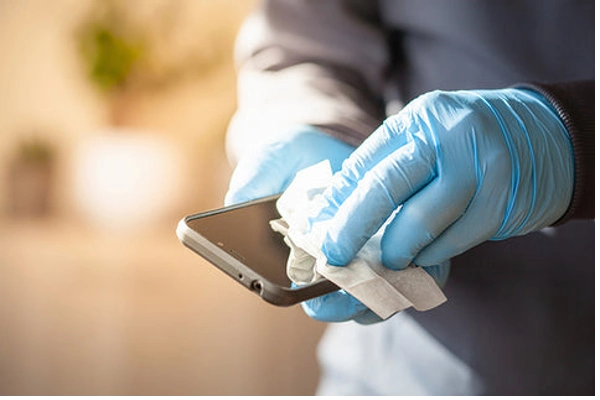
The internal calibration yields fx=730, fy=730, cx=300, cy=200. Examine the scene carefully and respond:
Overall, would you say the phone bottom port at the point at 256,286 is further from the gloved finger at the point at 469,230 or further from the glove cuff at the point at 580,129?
the glove cuff at the point at 580,129

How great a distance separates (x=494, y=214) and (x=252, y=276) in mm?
201

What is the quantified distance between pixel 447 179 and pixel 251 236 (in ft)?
0.60

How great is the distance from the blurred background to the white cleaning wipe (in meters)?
1.07

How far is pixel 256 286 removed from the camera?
1.81 feet

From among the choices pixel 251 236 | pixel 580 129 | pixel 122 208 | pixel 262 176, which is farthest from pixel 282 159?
pixel 122 208

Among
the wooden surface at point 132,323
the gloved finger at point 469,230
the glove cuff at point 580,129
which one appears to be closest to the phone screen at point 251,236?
the gloved finger at point 469,230

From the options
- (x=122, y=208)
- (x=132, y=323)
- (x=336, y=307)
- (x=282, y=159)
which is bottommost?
(x=132, y=323)

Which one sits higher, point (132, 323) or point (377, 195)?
point (377, 195)

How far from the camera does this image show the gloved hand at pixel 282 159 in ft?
2.50

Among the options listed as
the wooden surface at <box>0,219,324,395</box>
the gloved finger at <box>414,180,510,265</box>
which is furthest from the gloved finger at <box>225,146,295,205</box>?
the wooden surface at <box>0,219,324,395</box>

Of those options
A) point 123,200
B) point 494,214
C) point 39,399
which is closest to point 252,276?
point 494,214

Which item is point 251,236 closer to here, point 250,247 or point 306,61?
point 250,247

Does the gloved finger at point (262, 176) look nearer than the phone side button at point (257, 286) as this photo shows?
No

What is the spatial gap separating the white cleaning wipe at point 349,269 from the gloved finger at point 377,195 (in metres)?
0.02
